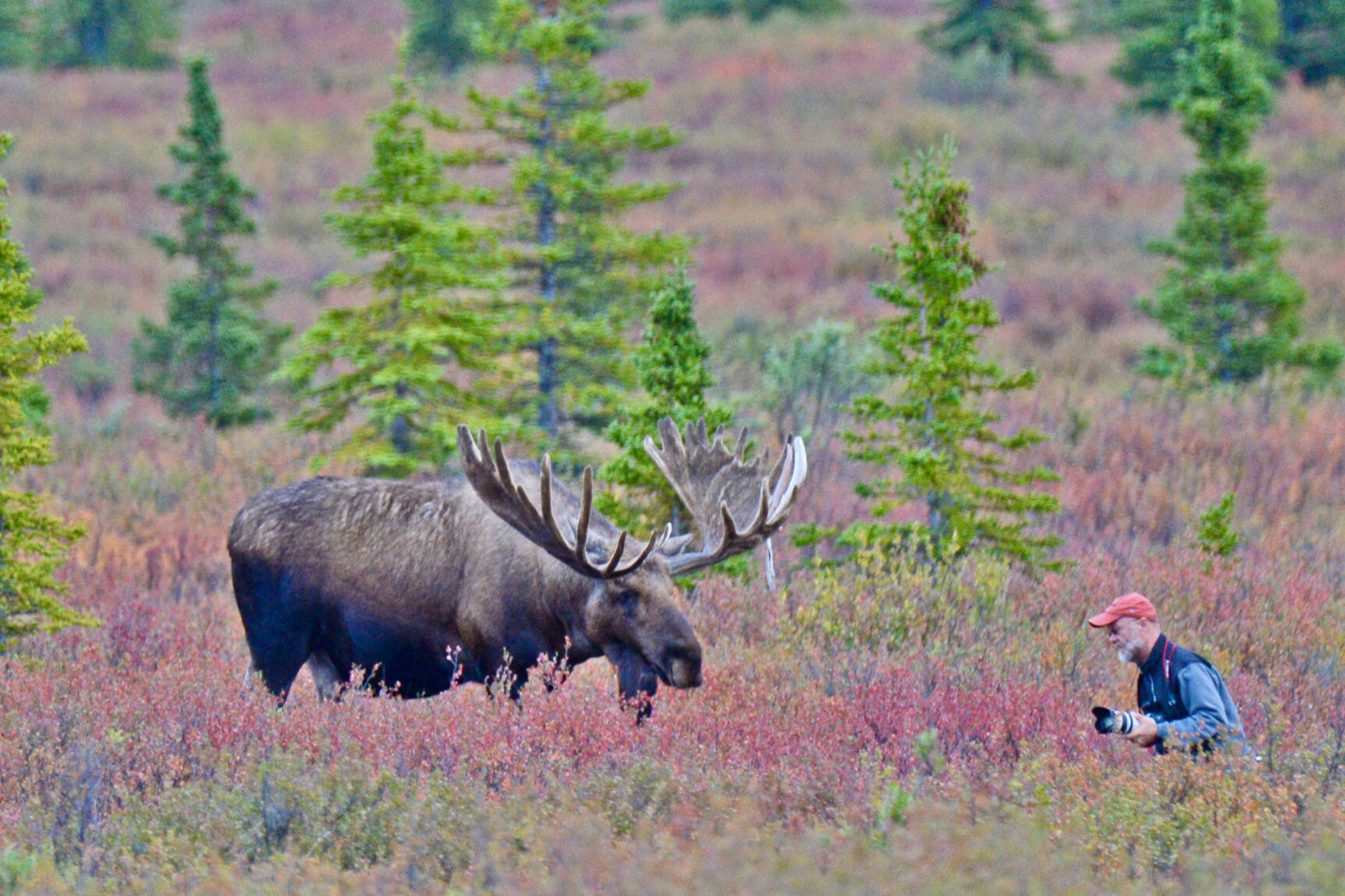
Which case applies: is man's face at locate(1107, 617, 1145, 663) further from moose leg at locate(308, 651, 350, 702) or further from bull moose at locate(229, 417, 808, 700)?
moose leg at locate(308, 651, 350, 702)

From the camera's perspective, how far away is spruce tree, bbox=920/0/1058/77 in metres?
34.3

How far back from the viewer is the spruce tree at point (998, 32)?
3428 centimetres

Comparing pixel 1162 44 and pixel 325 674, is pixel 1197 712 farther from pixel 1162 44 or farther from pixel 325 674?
pixel 1162 44

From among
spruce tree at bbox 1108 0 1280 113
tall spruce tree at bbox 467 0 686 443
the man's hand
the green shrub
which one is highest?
the green shrub

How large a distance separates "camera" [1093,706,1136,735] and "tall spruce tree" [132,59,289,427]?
39.2ft

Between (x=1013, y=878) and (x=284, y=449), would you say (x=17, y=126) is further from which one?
(x=1013, y=878)

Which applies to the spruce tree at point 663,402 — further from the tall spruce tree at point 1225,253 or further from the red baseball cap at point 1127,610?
the tall spruce tree at point 1225,253

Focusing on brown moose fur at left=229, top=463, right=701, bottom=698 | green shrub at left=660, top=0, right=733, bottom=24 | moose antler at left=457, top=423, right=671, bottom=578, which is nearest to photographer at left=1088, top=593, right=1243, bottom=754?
moose antler at left=457, top=423, right=671, bottom=578

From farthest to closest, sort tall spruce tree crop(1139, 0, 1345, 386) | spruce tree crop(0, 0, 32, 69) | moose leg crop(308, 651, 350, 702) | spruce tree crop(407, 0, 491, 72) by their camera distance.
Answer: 1. spruce tree crop(0, 0, 32, 69)
2. spruce tree crop(407, 0, 491, 72)
3. tall spruce tree crop(1139, 0, 1345, 386)
4. moose leg crop(308, 651, 350, 702)

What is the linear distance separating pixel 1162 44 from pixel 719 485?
25.9 m

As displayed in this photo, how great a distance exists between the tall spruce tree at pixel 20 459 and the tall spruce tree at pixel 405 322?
2.93 meters

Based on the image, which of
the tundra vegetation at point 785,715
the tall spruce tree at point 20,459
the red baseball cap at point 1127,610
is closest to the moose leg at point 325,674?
the tundra vegetation at point 785,715

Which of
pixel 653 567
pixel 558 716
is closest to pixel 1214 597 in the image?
pixel 653 567

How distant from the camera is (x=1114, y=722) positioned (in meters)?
5.87
